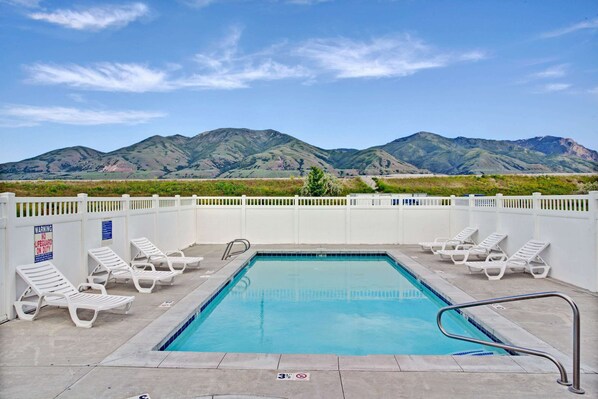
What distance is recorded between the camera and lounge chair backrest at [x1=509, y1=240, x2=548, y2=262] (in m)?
8.46

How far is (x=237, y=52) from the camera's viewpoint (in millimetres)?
30938

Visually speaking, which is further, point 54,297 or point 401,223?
point 401,223

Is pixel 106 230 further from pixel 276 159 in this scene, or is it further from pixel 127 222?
pixel 276 159

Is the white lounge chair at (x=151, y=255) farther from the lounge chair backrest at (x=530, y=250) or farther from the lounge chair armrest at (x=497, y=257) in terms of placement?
the lounge chair backrest at (x=530, y=250)

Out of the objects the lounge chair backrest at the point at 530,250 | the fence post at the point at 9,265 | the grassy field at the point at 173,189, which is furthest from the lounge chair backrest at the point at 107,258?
the grassy field at the point at 173,189

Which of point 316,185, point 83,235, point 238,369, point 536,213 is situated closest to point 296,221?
point 536,213

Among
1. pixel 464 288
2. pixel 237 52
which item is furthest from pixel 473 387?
pixel 237 52

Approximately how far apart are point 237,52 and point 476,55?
16.6 m

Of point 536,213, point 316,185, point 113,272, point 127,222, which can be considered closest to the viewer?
point 113,272

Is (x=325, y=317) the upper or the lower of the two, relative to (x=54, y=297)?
lower

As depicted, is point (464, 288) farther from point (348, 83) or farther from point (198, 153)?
point (198, 153)

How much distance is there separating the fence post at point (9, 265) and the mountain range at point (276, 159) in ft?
285

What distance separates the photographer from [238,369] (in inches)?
152

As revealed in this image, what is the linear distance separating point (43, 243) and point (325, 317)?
446 cm
